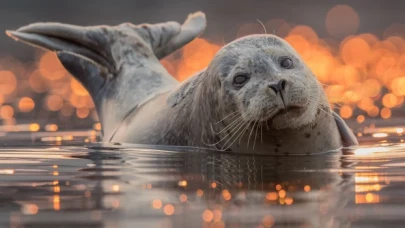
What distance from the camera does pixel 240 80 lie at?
891cm

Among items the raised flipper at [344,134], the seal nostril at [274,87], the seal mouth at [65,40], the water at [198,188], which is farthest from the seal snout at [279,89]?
the seal mouth at [65,40]

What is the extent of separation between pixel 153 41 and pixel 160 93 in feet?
5.53

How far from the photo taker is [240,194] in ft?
22.3

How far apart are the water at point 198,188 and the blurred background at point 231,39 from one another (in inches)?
57.5

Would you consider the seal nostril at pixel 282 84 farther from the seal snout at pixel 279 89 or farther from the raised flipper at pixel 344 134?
the raised flipper at pixel 344 134

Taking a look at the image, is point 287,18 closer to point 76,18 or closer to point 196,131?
point 76,18

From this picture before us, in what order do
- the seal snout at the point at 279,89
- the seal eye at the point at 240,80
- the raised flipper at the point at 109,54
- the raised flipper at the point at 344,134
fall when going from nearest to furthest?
the seal snout at the point at 279,89 → the seal eye at the point at 240,80 → the raised flipper at the point at 344,134 → the raised flipper at the point at 109,54

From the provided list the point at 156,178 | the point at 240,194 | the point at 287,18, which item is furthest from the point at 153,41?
the point at 287,18

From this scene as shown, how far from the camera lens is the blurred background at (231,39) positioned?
14641 mm

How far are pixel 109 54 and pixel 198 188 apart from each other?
539cm

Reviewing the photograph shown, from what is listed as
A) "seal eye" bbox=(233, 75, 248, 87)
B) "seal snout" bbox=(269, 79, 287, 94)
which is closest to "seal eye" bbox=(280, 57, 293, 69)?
"seal eye" bbox=(233, 75, 248, 87)

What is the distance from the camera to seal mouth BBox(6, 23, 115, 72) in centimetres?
1230

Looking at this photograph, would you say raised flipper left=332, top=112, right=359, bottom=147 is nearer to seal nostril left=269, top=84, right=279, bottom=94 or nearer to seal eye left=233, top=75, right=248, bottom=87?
seal eye left=233, top=75, right=248, bottom=87

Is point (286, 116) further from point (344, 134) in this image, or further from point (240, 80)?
point (344, 134)
